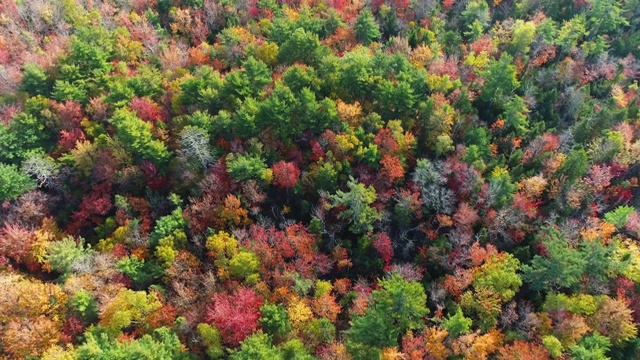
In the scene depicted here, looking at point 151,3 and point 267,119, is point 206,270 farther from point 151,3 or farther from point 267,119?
point 151,3

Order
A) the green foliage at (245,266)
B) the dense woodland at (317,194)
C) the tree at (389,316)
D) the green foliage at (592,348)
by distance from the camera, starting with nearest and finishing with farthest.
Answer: the green foliage at (592,348)
the tree at (389,316)
the dense woodland at (317,194)
the green foliage at (245,266)

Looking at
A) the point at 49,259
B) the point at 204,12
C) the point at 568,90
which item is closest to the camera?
the point at 49,259

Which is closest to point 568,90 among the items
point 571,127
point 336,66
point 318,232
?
point 571,127

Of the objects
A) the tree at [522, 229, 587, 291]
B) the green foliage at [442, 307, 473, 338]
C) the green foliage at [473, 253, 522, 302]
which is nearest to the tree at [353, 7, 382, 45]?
the green foliage at [473, 253, 522, 302]

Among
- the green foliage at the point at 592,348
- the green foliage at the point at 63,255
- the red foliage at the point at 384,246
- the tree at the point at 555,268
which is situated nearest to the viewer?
the green foliage at the point at 592,348

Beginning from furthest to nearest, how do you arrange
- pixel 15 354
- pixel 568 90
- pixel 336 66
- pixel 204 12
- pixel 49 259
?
pixel 204 12 < pixel 568 90 < pixel 336 66 < pixel 49 259 < pixel 15 354

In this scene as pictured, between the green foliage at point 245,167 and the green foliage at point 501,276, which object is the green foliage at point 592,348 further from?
the green foliage at point 245,167

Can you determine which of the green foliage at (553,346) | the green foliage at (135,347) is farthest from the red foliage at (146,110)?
the green foliage at (553,346)
